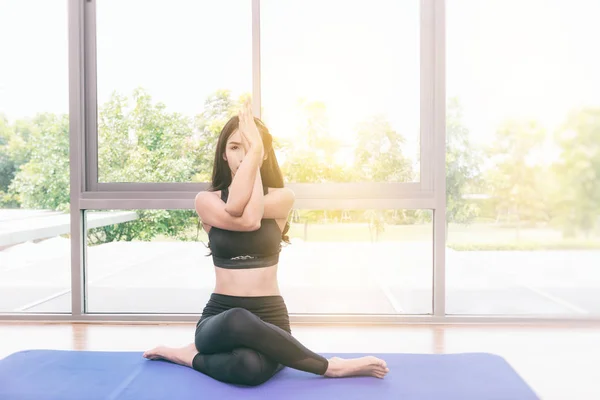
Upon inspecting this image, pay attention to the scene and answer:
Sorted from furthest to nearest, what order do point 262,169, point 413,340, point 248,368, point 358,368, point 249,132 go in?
1. point 413,340
2. point 262,169
3. point 249,132
4. point 358,368
5. point 248,368

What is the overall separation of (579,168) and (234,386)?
8.41 ft

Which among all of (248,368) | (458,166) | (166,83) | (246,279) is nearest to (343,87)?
(458,166)

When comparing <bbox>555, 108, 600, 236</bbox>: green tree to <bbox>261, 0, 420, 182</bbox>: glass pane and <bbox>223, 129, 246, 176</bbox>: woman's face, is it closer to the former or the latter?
<bbox>261, 0, 420, 182</bbox>: glass pane

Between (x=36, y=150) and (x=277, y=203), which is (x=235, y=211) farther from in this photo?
(x=36, y=150)

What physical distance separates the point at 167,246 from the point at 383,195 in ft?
4.49

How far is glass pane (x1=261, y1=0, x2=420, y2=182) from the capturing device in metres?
3.11

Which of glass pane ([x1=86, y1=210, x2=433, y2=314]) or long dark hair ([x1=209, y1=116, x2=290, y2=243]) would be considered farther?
glass pane ([x1=86, y1=210, x2=433, y2=314])

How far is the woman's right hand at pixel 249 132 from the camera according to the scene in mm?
1796

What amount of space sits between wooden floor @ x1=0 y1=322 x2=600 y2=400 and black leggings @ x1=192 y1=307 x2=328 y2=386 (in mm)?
926

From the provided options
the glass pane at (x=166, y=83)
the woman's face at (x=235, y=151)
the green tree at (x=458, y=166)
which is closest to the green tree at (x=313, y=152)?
the glass pane at (x=166, y=83)

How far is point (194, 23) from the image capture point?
10.4ft

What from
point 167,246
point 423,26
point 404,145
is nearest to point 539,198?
point 404,145

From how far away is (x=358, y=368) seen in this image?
5.59 ft

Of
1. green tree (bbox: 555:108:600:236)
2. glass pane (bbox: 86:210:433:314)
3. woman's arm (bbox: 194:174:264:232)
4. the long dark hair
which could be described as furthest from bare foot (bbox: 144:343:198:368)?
green tree (bbox: 555:108:600:236)
